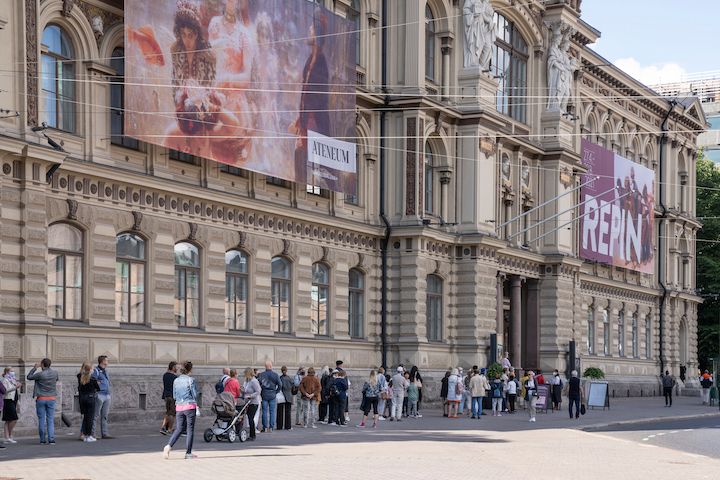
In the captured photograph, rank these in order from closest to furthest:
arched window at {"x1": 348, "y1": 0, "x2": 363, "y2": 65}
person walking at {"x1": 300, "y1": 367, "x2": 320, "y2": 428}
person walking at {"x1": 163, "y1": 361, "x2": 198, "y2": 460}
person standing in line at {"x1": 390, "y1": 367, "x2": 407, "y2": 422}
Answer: person walking at {"x1": 163, "y1": 361, "x2": 198, "y2": 460}, person walking at {"x1": 300, "y1": 367, "x2": 320, "y2": 428}, person standing in line at {"x1": 390, "y1": 367, "x2": 407, "y2": 422}, arched window at {"x1": 348, "y1": 0, "x2": 363, "y2": 65}

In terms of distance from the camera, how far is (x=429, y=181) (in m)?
53.9

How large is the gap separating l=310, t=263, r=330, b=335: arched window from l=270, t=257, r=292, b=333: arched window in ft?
4.83

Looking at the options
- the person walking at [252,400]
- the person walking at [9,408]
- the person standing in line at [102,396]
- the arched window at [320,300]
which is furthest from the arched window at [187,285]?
the person walking at [9,408]

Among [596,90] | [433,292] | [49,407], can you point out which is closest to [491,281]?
[433,292]

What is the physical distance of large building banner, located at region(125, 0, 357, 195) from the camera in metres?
37.2

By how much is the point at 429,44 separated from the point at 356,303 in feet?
36.0

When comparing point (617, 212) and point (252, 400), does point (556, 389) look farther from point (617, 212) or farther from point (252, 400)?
point (252, 400)

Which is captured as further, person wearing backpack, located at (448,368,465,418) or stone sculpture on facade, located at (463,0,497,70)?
stone sculpture on facade, located at (463,0,497,70)

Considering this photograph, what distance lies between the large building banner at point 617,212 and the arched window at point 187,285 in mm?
31298

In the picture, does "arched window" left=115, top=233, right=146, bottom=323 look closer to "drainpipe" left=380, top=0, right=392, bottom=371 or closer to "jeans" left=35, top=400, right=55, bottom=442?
"jeans" left=35, top=400, right=55, bottom=442

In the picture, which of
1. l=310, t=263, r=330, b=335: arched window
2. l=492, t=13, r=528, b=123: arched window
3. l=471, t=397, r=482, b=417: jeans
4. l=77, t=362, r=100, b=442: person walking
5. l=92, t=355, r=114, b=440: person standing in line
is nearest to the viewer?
l=77, t=362, r=100, b=442: person walking

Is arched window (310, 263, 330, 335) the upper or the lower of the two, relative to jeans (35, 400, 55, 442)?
upper

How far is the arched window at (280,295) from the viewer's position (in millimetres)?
44531

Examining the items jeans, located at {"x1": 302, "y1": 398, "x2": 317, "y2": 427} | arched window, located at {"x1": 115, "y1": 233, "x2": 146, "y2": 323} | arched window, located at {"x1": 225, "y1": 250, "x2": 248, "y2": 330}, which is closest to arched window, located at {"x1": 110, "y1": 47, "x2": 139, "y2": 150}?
arched window, located at {"x1": 115, "y1": 233, "x2": 146, "y2": 323}
